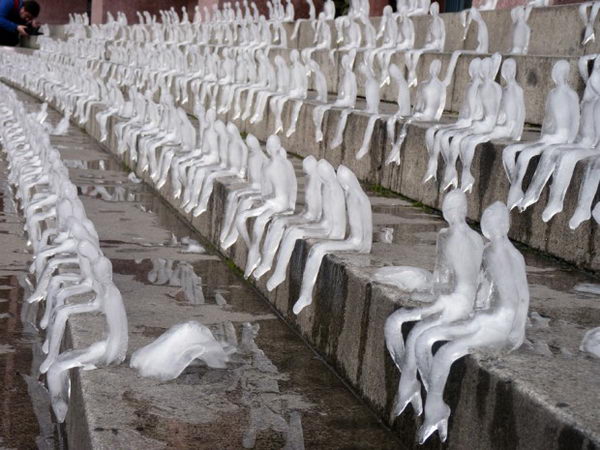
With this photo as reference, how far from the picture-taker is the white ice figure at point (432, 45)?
7.13 m

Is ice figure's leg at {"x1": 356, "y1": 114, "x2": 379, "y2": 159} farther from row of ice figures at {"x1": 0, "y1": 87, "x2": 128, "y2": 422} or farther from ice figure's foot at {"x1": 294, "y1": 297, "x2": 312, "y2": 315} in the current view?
ice figure's foot at {"x1": 294, "y1": 297, "x2": 312, "y2": 315}

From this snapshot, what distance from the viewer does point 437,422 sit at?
2.57 metres

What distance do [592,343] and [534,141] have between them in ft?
6.48

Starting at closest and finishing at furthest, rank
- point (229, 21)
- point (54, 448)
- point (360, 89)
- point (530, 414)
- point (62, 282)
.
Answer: point (530, 414), point (54, 448), point (62, 282), point (360, 89), point (229, 21)

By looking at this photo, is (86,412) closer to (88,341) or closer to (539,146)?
(88,341)

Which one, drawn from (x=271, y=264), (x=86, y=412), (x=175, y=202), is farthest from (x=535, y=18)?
(x=86, y=412)

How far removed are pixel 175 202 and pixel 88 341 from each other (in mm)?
3116

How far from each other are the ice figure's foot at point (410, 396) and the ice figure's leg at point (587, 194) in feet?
3.95

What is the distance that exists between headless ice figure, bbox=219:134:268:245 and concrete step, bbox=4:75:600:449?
261 millimetres

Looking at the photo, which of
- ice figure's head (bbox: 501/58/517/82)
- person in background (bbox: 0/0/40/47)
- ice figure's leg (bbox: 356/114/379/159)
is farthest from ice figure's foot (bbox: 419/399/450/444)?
person in background (bbox: 0/0/40/47)

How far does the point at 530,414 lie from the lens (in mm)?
2217

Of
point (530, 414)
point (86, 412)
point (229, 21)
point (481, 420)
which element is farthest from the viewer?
point (229, 21)

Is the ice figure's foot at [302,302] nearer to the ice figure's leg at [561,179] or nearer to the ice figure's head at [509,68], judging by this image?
the ice figure's leg at [561,179]

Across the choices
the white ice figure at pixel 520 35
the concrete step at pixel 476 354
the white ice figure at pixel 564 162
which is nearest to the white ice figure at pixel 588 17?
the white ice figure at pixel 520 35
